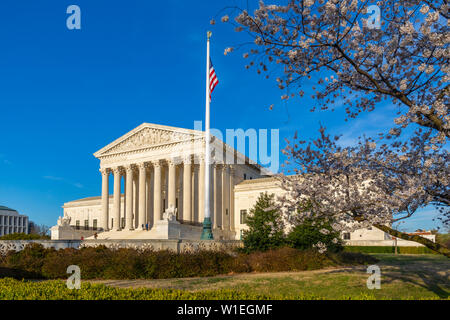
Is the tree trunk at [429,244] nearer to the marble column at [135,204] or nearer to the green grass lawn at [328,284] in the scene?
the green grass lawn at [328,284]

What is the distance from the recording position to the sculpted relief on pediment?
2125 inches

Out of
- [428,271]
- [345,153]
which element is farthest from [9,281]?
[428,271]

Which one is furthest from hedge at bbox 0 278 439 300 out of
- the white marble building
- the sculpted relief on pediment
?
the sculpted relief on pediment

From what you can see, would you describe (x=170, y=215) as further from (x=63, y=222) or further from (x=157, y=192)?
(x=63, y=222)

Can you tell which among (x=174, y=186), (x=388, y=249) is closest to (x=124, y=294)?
(x=174, y=186)

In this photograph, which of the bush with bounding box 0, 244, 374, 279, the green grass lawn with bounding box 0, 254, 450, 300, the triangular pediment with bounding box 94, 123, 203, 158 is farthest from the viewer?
the triangular pediment with bounding box 94, 123, 203, 158

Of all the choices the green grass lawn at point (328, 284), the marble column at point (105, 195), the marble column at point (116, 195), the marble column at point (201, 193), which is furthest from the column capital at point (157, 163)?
the green grass lawn at point (328, 284)

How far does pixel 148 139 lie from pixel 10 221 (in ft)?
406

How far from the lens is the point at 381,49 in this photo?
31.0 feet

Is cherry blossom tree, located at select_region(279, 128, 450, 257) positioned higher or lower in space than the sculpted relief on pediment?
lower

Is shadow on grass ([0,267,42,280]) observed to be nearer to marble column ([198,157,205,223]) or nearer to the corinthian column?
marble column ([198,157,205,223])
